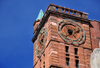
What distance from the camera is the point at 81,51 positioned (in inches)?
1950

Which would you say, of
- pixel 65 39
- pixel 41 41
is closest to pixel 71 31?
pixel 65 39

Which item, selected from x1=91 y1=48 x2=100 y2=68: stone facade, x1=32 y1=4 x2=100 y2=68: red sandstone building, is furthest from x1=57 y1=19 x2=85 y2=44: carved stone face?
x1=91 y1=48 x2=100 y2=68: stone facade

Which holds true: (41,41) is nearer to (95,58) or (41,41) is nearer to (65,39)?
(65,39)

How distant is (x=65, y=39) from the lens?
49.3m

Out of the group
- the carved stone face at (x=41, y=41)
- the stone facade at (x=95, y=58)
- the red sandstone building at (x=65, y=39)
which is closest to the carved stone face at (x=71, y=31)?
the red sandstone building at (x=65, y=39)

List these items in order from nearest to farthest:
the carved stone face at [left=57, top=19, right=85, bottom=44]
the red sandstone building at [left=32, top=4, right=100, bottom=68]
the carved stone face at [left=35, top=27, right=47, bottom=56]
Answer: the red sandstone building at [left=32, top=4, right=100, bottom=68] → the carved stone face at [left=57, top=19, right=85, bottom=44] → the carved stone face at [left=35, top=27, right=47, bottom=56]

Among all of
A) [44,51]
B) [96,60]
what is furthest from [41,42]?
[96,60]

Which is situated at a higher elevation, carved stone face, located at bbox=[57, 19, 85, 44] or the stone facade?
carved stone face, located at bbox=[57, 19, 85, 44]

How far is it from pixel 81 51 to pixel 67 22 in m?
4.93

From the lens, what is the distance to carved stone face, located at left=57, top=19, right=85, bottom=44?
49.7m

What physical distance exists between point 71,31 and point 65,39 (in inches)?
73.7

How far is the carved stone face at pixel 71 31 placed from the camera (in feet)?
163

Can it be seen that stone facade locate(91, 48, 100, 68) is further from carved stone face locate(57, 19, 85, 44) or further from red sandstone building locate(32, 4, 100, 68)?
carved stone face locate(57, 19, 85, 44)

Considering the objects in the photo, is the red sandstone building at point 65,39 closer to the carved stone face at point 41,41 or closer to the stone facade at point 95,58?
the carved stone face at point 41,41
